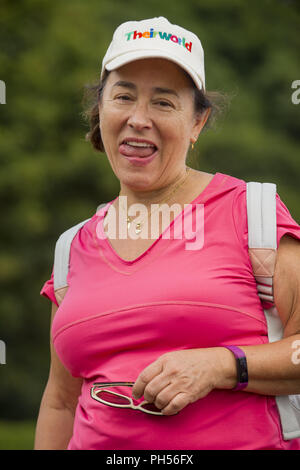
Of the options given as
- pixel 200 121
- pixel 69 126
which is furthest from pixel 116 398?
pixel 69 126

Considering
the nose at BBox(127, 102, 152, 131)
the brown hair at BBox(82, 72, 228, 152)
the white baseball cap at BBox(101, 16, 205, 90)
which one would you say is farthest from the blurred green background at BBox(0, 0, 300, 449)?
the nose at BBox(127, 102, 152, 131)

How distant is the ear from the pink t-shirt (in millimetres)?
261

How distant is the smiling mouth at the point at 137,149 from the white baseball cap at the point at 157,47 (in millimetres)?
222

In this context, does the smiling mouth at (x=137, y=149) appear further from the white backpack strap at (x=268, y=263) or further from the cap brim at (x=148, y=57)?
the white backpack strap at (x=268, y=263)

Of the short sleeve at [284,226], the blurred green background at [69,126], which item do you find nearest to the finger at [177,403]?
the short sleeve at [284,226]

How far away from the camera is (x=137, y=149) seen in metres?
1.99

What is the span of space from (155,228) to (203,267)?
0.25 meters

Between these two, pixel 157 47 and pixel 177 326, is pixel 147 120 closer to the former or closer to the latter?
pixel 157 47

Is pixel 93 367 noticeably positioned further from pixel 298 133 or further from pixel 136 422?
pixel 298 133

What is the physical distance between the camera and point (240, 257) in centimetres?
182

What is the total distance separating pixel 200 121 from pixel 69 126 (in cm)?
665

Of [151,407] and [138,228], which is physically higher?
[138,228]

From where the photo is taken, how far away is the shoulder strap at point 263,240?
5.87 ft
